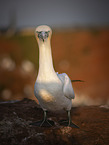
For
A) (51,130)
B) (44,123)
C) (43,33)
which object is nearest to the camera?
(43,33)

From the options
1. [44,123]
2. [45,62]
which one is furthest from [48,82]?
[44,123]

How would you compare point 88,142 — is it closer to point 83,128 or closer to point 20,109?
point 83,128

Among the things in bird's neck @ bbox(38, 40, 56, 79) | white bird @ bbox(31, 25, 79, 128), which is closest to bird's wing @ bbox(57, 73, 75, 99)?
white bird @ bbox(31, 25, 79, 128)

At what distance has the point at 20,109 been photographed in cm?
293

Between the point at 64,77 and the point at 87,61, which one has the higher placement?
the point at 64,77

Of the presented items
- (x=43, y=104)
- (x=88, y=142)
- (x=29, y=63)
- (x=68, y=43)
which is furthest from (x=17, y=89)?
(x=88, y=142)

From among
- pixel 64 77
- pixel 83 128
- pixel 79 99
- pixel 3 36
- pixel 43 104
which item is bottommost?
pixel 79 99

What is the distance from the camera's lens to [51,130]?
2.21 metres

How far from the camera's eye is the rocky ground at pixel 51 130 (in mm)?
1997

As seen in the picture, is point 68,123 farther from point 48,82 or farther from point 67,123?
point 48,82

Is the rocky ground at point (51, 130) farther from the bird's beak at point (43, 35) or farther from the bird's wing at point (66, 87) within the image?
the bird's beak at point (43, 35)

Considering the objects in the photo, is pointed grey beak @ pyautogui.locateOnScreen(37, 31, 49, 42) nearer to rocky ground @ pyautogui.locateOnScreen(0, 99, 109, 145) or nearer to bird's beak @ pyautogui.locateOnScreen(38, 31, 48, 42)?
bird's beak @ pyautogui.locateOnScreen(38, 31, 48, 42)

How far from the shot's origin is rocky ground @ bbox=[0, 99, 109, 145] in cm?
200

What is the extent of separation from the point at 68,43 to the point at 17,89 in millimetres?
2823
